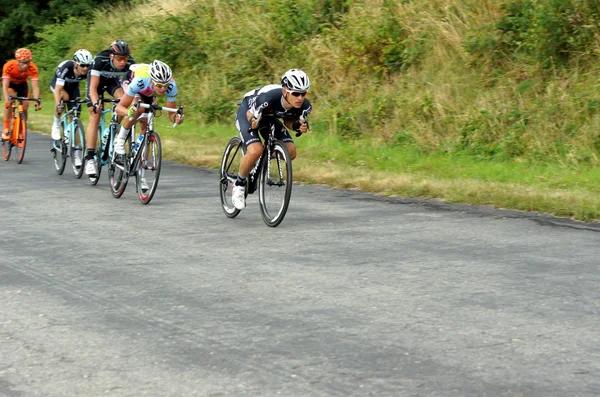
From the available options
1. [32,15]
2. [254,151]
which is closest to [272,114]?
[254,151]

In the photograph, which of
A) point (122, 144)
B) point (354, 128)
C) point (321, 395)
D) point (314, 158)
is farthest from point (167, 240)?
point (354, 128)

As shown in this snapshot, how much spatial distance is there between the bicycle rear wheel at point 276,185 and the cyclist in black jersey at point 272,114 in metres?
0.17

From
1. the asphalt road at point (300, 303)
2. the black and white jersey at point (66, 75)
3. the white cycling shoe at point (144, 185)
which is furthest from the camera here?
the black and white jersey at point (66, 75)

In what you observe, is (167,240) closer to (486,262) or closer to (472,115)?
(486,262)

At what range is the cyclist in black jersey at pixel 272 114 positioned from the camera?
34.8 feet

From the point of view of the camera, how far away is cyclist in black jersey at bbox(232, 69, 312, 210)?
34.8 feet

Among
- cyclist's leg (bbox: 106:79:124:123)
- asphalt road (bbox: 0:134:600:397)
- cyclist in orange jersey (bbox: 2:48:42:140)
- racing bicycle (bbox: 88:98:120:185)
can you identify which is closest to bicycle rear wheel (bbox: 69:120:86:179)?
racing bicycle (bbox: 88:98:120:185)

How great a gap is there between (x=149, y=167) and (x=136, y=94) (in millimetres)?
960

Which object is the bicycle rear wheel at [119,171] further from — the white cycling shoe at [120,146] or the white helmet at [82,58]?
the white helmet at [82,58]

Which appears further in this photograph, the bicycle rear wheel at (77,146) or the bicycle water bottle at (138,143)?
the bicycle rear wheel at (77,146)

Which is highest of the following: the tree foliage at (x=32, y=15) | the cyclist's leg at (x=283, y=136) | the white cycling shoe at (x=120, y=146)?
the tree foliage at (x=32, y=15)

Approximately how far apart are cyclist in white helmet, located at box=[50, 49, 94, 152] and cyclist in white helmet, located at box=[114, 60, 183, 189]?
2.32m

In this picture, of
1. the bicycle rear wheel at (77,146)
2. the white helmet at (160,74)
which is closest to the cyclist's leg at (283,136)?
the white helmet at (160,74)

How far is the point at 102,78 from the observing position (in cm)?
1457
